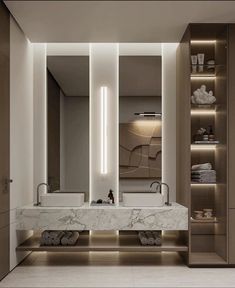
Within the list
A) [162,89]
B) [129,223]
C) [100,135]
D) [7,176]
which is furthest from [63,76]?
[129,223]

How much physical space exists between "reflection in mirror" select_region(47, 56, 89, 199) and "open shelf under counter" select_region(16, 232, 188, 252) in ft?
2.13

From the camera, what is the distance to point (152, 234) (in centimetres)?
528

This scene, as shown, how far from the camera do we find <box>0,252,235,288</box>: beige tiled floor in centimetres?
439

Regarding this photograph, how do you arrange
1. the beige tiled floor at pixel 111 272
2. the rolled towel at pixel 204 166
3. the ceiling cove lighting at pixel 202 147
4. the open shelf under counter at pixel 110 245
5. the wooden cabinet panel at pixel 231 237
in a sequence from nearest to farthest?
the beige tiled floor at pixel 111 272
the wooden cabinet panel at pixel 231 237
the open shelf under counter at pixel 110 245
the rolled towel at pixel 204 166
the ceiling cove lighting at pixel 202 147

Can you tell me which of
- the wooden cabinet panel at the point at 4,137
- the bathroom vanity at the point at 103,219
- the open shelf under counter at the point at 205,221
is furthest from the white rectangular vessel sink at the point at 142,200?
the wooden cabinet panel at the point at 4,137

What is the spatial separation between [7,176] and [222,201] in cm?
241

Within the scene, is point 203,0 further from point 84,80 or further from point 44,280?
point 44,280

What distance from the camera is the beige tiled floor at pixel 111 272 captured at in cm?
439

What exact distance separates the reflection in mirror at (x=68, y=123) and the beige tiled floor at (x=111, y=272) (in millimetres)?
886

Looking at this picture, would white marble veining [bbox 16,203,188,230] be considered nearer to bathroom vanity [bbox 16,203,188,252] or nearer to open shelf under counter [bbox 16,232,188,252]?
bathroom vanity [bbox 16,203,188,252]

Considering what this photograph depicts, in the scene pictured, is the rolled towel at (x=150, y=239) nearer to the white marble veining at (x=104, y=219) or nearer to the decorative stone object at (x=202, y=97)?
the white marble veining at (x=104, y=219)

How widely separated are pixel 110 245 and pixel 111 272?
14.3 inches

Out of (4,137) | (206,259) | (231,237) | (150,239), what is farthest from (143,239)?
(4,137)

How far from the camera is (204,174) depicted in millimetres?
5168
